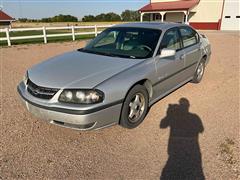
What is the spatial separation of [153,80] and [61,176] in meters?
2.04

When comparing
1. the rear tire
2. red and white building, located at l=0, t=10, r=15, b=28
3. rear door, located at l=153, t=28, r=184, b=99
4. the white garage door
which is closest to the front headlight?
rear door, located at l=153, t=28, r=184, b=99

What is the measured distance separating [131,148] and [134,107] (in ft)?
2.19

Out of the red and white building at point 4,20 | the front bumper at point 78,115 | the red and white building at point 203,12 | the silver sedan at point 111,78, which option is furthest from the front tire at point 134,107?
the red and white building at point 4,20

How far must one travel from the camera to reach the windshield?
3903mm

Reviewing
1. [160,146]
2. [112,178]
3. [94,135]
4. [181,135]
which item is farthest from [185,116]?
[112,178]

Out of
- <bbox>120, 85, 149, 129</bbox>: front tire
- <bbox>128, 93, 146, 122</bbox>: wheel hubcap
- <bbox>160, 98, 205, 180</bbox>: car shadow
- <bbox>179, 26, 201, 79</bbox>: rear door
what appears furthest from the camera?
<bbox>179, 26, 201, 79</bbox>: rear door

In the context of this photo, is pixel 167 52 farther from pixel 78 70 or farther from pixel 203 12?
pixel 203 12

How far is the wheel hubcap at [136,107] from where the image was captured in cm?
347

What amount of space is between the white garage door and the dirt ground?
2684 cm

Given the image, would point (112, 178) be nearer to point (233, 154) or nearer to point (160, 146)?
point (160, 146)

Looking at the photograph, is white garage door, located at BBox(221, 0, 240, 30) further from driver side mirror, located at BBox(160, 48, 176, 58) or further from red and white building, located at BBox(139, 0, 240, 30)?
driver side mirror, located at BBox(160, 48, 176, 58)

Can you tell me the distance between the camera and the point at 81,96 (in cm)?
287

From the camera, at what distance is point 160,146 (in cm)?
316

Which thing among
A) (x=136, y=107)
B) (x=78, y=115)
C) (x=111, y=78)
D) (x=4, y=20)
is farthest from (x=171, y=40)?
(x=4, y=20)
